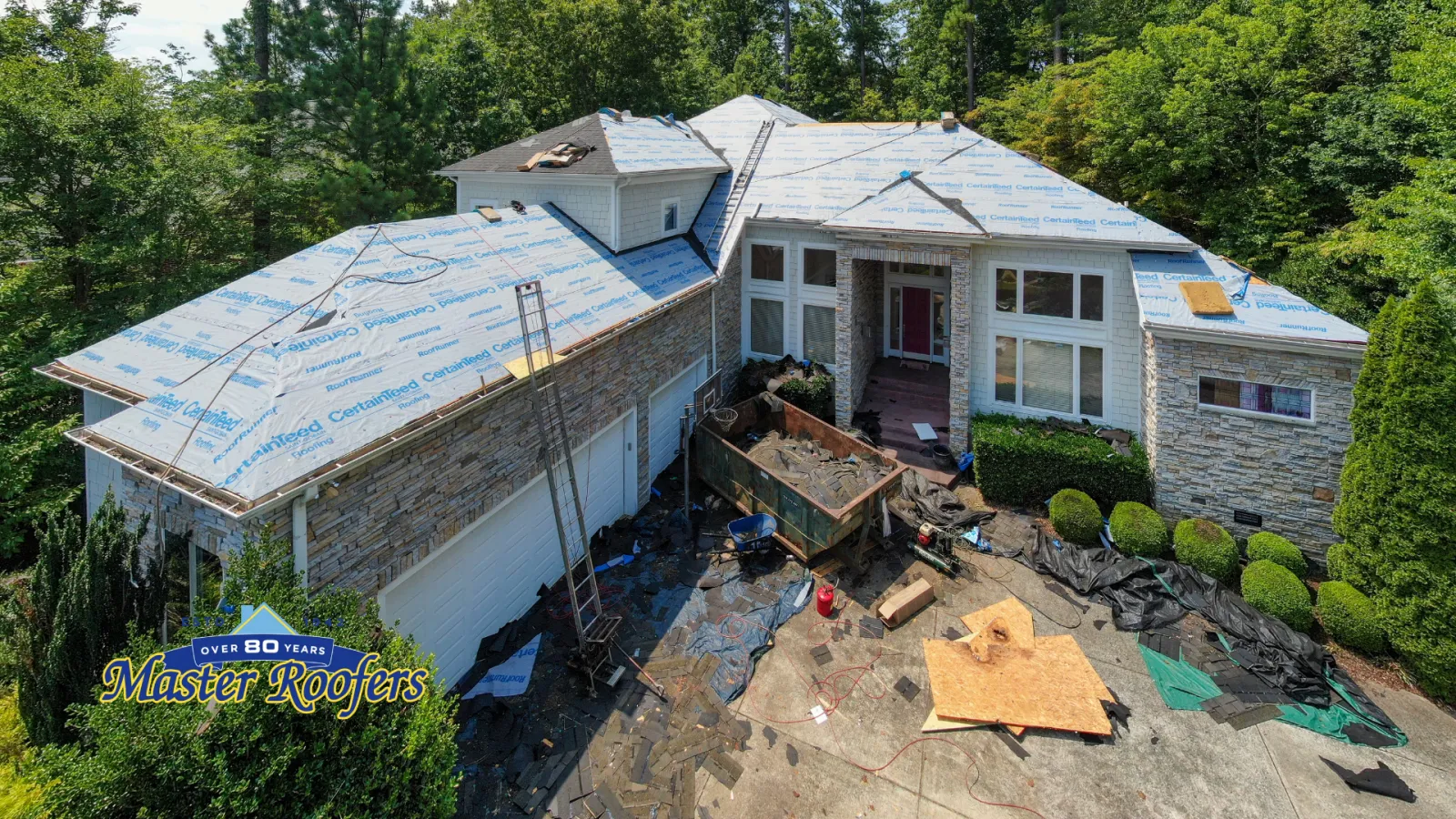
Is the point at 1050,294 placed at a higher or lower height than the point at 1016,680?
higher

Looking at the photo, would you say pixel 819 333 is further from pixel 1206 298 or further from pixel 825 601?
pixel 825 601

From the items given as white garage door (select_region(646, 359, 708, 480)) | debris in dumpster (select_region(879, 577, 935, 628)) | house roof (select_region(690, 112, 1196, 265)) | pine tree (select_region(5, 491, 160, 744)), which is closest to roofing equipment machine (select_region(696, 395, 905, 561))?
white garage door (select_region(646, 359, 708, 480))

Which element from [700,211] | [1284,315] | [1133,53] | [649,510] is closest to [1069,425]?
[1284,315]

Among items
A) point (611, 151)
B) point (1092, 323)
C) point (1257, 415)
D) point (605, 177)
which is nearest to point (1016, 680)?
point (1257, 415)

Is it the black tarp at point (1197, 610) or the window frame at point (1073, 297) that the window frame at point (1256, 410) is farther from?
the black tarp at point (1197, 610)

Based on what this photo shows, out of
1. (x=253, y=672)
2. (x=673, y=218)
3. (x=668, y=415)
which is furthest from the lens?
(x=673, y=218)

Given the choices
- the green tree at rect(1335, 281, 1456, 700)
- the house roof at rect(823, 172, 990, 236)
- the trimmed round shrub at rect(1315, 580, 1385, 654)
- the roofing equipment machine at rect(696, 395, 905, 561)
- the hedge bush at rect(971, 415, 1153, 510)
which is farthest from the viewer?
the house roof at rect(823, 172, 990, 236)

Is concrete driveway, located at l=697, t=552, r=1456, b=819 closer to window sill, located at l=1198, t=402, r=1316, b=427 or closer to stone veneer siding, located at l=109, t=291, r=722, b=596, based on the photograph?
window sill, located at l=1198, t=402, r=1316, b=427
